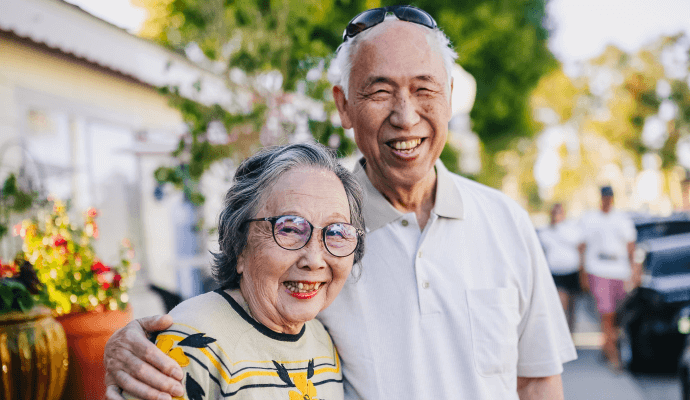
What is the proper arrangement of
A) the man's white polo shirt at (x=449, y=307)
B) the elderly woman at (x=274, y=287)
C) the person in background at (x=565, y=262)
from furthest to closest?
the person in background at (x=565, y=262) < the man's white polo shirt at (x=449, y=307) < the elderly woman at (x=274, y=287)

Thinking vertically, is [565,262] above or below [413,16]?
below

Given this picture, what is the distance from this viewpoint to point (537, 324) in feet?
6.58

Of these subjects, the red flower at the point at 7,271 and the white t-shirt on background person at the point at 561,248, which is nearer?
the red flower at the point at 7,271

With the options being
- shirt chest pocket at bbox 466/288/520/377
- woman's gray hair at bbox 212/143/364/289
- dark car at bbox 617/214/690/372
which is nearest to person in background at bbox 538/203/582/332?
dark car at bbox 617/214/690/372

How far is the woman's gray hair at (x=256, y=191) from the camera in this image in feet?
5.49

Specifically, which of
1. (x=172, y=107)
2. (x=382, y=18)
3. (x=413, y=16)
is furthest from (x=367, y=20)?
(x=172, y=107)

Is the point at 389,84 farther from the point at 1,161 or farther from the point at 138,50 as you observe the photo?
the point at 138,50

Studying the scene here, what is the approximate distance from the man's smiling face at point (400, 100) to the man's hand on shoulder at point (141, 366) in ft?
3.04

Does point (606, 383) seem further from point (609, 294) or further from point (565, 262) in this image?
point (565, 262)

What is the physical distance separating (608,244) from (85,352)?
6.75 metres

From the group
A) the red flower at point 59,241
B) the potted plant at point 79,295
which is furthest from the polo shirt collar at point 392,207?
the red flower at point 59,241

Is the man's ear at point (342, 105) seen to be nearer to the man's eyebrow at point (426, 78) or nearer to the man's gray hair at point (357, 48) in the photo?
the man's gray hair at point (357, 48)

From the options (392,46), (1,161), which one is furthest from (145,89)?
(392,46)

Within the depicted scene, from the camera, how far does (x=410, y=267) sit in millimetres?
1916
